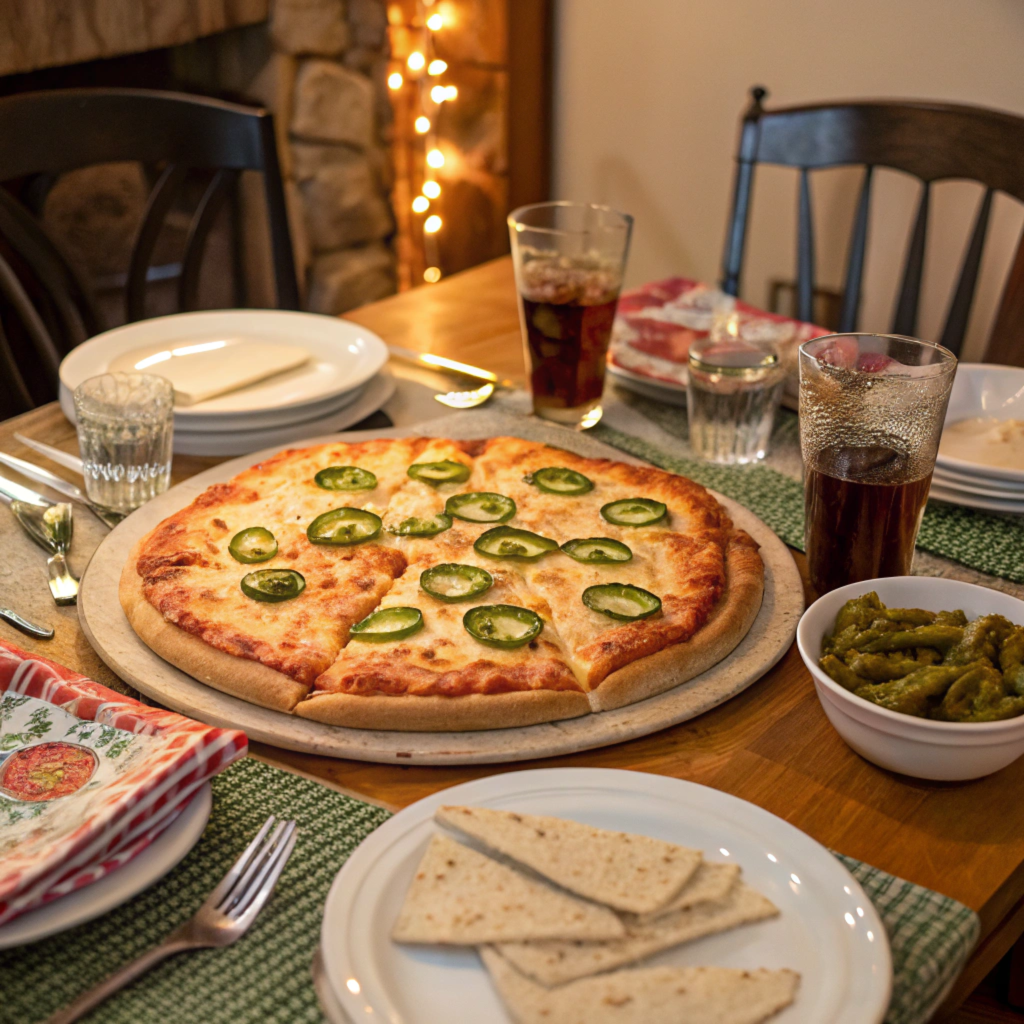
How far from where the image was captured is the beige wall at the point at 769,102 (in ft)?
12.1

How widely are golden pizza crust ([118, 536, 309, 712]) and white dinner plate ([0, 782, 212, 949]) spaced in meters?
0.21

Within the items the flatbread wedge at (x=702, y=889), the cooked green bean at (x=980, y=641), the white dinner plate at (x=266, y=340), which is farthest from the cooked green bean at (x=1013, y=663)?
the white dinner plate at (x=266, y=340)

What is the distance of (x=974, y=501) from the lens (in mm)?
1827

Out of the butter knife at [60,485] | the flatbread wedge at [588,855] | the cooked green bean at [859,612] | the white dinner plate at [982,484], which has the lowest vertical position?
the butter knife at [60,485]

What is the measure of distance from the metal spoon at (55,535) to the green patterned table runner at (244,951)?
1.93 ft

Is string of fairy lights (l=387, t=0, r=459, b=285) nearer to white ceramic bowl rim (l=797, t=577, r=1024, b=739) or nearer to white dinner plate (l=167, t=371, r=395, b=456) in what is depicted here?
white dinner plate (l=167, t=371, r=395, b=456)

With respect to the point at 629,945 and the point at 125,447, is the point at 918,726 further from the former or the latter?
the point at 125,447

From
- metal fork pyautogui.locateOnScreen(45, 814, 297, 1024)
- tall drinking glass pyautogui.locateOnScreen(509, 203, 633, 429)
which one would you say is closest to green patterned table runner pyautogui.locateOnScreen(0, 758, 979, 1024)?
metal fork pyautogui.locateOnScreen(45, 814, 297, 1024)

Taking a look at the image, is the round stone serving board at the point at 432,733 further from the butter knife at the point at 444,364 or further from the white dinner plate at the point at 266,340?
the butter knife at the point at 444,364

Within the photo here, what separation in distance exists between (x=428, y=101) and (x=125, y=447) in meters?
3.31

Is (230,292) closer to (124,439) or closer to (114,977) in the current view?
(124,439)

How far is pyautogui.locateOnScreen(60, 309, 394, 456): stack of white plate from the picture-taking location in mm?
2057

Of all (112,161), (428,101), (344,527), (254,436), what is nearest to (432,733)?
(344,527)

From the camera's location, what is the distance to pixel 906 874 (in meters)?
1.11
